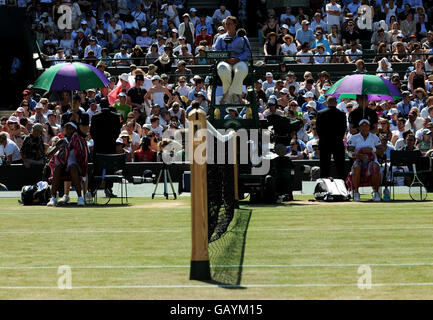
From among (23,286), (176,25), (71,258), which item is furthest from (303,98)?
(23,286)

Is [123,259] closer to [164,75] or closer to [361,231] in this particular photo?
[361,231]

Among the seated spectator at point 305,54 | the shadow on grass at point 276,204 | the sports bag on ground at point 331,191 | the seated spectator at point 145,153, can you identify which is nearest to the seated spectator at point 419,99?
the seated spectator at point 305,54

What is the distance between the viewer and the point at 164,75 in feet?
89.9

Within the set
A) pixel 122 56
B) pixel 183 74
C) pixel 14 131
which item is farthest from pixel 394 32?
pixel 14 131

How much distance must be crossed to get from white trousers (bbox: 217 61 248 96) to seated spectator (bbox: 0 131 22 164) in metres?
6.21

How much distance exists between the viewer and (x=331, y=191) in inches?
750

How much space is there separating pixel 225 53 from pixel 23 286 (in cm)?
1160

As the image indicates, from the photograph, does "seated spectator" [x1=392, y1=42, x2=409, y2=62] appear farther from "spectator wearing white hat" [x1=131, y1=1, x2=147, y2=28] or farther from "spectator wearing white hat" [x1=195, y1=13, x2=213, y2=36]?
"spectator wearing white hat" [x1=131, y1=1, x2=147, y2=28]

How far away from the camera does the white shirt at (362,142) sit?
19344mm

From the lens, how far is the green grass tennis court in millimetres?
8953

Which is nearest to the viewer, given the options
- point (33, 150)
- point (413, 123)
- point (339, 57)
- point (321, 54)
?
point (33, 150)

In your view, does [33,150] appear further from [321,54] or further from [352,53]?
[352,53]

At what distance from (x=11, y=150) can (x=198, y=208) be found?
48.9 feet

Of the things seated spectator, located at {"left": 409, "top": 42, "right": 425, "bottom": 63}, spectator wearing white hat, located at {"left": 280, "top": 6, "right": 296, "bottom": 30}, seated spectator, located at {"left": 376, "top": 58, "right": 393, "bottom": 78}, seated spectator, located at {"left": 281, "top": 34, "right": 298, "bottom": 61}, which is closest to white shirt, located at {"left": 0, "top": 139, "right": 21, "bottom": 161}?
seated spectator, located at {"left": 281, "top": 34, "right": 298, "bottom": 61}
